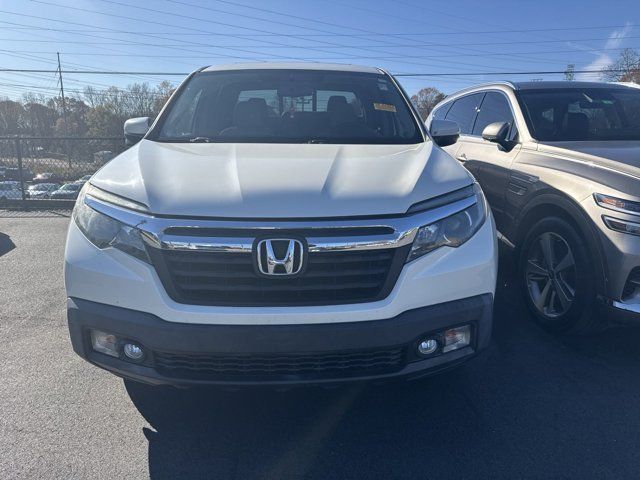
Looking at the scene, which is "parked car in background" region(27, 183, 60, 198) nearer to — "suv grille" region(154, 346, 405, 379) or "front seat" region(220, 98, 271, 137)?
"front seat" region(220, 98, 271, 137)

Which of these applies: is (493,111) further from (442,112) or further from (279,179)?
(279,179)

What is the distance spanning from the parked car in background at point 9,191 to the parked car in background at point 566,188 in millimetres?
8210

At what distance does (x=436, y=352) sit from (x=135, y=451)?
1.48m

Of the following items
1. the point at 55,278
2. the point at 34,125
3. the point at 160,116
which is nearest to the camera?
the point at 160,116

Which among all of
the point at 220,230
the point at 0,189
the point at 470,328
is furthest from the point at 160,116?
the point at 0,189

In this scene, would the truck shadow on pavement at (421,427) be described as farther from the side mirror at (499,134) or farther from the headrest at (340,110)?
the side mirror at (499,134)

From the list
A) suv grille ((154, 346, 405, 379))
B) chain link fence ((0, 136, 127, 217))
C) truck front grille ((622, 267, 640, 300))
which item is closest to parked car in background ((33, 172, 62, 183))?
chain link fence ((0, 136, 127, 217))

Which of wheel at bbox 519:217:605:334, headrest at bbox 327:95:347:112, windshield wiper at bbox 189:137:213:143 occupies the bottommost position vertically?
wheel at bbox 519:217:605:334

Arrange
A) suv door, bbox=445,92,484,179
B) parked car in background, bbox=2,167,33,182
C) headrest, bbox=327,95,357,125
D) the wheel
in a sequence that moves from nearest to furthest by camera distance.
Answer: the wheel → headrest, bbox=327,95,357,125 → suv door, bbox=445,92,484,179 → parked car in background, bbox=2,167,33,182

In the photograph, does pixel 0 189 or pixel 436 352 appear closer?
pixel 436 352

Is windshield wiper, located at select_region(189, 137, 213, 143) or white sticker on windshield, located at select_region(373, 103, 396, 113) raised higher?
white sticker on windshield, located at select_region(373, 103, 396, 113)

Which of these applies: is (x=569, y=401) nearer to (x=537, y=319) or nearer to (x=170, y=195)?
(x=537, y=319)

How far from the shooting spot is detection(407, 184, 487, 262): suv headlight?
86.0 inches

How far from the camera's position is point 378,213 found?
2146 mm
